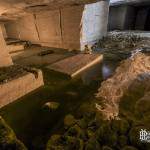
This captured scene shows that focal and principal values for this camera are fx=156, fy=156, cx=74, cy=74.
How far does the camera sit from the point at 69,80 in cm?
501

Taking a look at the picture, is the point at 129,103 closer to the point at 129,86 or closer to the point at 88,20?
the point at 129,86

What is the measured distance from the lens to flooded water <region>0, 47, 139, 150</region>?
9.77 ft

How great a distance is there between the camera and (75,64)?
6043 millimetres

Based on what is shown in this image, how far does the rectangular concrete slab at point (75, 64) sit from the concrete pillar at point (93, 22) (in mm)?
1436

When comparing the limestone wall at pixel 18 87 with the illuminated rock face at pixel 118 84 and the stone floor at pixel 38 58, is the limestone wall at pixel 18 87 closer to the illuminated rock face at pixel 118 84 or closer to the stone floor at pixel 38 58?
the illuminated rock face at pixel 118 84

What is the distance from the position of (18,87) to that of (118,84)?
2672mm

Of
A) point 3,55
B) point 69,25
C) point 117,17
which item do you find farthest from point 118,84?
point 117,17

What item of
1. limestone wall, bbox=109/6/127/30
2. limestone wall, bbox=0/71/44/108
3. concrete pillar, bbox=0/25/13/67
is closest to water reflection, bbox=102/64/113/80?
limestone wall, bbox=0/71/44/108

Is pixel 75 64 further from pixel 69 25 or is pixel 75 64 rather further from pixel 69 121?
pixel 69 121

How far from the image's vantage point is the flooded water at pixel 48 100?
298cm

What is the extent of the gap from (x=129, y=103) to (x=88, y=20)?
5348mm

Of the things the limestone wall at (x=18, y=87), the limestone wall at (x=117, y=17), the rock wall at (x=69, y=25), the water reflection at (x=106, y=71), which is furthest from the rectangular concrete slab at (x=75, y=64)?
the limestone wall at (x=117, y=17)

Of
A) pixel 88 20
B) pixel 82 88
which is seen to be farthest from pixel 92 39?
pixel 82 88

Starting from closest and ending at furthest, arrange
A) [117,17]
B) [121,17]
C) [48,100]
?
[48,100]
[121,17]
[117,17]
